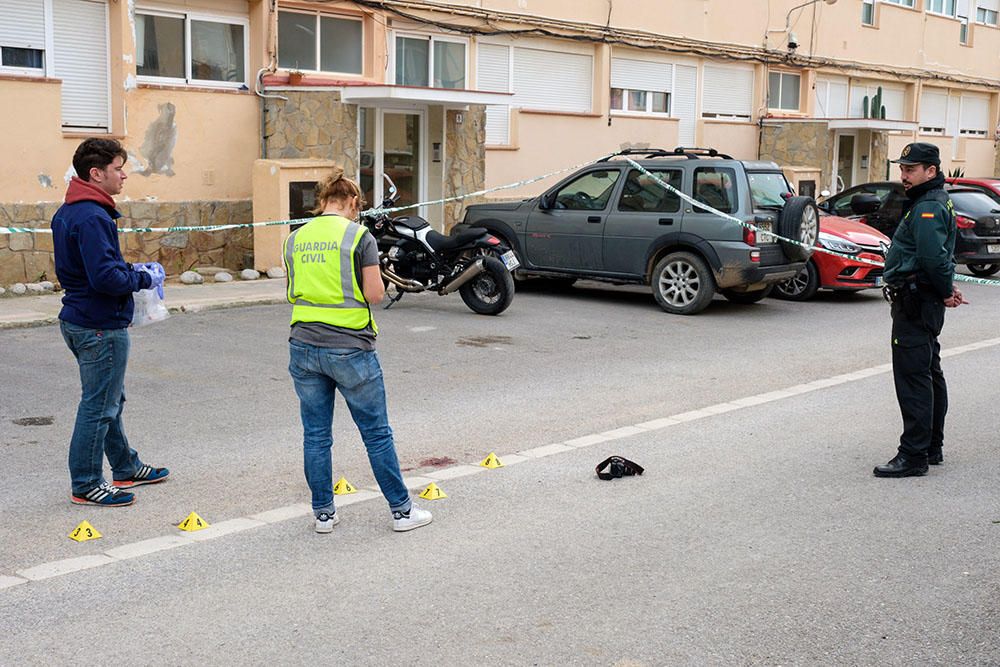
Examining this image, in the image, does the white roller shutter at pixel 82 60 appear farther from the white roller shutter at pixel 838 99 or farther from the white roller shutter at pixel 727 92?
the white roller shutter at pixel 838 99

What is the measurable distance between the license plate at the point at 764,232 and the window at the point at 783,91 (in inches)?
600

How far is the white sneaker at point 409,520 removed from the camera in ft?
20.1

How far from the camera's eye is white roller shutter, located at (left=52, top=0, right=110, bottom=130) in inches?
627

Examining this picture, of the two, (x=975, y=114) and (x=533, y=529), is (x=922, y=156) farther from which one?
(x=975, y=114)

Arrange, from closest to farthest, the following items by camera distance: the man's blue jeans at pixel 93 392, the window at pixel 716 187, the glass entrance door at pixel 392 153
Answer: the man's blue jeans at pixel 93 392 < the window at pixel 716 187 < the glass entrance door at pixel 392 153

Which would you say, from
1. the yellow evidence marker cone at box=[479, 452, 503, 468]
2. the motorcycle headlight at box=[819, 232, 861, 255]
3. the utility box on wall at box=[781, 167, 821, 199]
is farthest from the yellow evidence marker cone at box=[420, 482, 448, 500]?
the utility box on wall at box=[781, 167, 821, 199]

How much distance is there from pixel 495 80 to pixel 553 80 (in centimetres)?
158

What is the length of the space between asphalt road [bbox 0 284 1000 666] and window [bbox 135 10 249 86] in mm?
6826

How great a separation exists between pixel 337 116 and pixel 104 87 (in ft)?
10.6

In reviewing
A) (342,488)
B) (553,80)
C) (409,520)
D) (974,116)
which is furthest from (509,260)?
(974,116)

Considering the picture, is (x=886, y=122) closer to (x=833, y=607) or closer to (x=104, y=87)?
(x=104, y=87)

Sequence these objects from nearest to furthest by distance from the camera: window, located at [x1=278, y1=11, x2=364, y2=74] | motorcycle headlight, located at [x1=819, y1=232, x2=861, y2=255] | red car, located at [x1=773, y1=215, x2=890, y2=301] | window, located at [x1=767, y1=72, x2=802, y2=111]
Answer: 1. red car, located at [x1=773, y1=215, x2=890, y2=301]
2. motorcycle headlight, located at [x1=819, y1=232, x2=861, y2=255]
3. window, located at [x1=278, y1=11, x2=364, y2=74]
4. window, located at [x1=767, y1=72, x2=802, y2=111]

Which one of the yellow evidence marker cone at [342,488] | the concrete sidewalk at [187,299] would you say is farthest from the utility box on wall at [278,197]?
the yellow evidence marker cone at [342,488]

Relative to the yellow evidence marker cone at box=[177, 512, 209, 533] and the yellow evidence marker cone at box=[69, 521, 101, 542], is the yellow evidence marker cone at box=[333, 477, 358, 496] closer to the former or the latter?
the yellow evidence marker cone at box=[177, 512, 209, 533]
